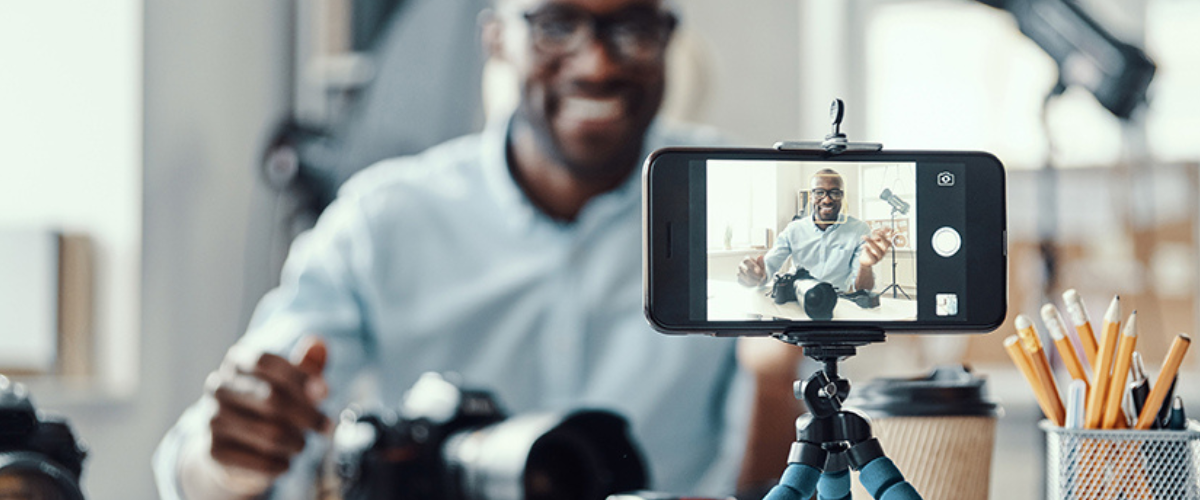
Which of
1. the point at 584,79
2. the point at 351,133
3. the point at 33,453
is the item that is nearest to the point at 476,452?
the point at 33,453

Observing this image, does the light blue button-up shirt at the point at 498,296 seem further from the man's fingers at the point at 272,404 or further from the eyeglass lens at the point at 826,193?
the eyeglass lens at the point at 826,193

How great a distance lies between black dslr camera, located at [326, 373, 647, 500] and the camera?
557 millimetres

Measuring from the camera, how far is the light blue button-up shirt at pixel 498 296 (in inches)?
40.4

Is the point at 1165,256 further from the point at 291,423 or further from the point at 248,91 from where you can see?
the point at 248,91

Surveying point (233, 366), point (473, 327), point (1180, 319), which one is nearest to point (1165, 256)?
point (1180, 319)

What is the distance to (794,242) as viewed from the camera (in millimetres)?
333

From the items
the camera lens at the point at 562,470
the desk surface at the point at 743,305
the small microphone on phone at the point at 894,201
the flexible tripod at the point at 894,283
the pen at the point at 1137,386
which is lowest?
the camera lens at the point at 562,470

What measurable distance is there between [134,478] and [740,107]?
2.61ft

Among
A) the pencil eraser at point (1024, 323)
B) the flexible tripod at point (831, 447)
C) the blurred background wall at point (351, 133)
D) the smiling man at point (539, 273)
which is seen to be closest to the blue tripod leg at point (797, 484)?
the flexible tripod at point (831, 447)

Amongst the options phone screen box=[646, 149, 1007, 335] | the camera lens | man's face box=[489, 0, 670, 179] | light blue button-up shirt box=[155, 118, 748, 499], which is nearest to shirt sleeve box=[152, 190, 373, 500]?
light blue button-up shirt box=[155, 118, 748, 499]

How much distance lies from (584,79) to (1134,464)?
63 cm

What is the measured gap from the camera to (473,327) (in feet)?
3.48

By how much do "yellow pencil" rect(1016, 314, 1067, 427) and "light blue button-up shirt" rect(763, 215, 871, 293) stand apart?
0.26 feet

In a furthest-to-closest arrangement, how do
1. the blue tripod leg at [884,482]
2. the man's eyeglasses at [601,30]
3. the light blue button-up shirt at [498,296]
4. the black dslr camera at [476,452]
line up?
the light blue button-up shirt at [498,296] < the man's eyeglasses at [601,30] < the black dslr camera at [476,452] < the blue tripod leg at [884,482]
